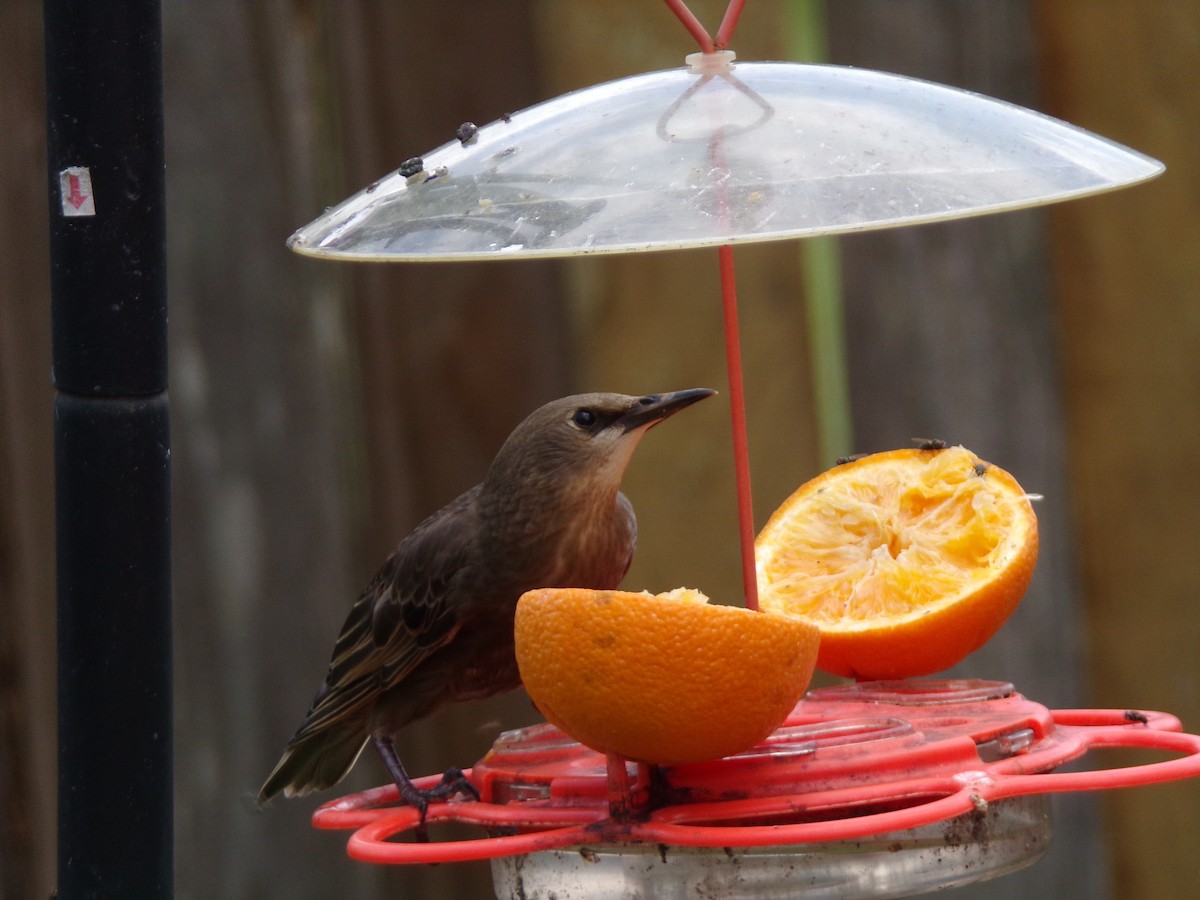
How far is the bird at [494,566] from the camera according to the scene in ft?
7.91

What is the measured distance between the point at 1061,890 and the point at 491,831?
6.82 feet

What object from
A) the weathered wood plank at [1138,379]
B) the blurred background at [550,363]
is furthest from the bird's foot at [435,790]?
the weathered wood plank at [1138,379]

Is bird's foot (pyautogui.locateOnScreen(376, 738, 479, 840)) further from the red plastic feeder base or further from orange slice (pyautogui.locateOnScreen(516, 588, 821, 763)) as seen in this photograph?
orange slice (pyautogui.locateOnScreen(516, 588, 821, 763))

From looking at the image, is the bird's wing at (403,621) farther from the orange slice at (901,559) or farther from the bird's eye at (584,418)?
the orange slice at (901,559)

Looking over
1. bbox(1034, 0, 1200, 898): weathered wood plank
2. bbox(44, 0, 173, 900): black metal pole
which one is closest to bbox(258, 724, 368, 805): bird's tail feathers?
bbox(44, 0, 173, 900): black metal pole

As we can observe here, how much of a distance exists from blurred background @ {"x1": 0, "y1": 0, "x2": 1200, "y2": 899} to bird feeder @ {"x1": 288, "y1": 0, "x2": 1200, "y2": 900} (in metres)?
1.20

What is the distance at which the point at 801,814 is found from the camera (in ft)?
5.49

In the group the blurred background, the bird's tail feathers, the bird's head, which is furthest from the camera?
the blurred background

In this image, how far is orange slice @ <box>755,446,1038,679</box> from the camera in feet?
6.74

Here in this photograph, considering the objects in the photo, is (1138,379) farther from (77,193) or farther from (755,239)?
(77,193)

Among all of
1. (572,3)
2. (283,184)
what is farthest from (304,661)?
(572,3)

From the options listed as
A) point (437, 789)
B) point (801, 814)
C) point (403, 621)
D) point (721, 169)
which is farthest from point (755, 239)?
point (403, 621)

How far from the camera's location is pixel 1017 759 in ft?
5.67

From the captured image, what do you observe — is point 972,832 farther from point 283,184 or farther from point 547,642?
point 283,184
